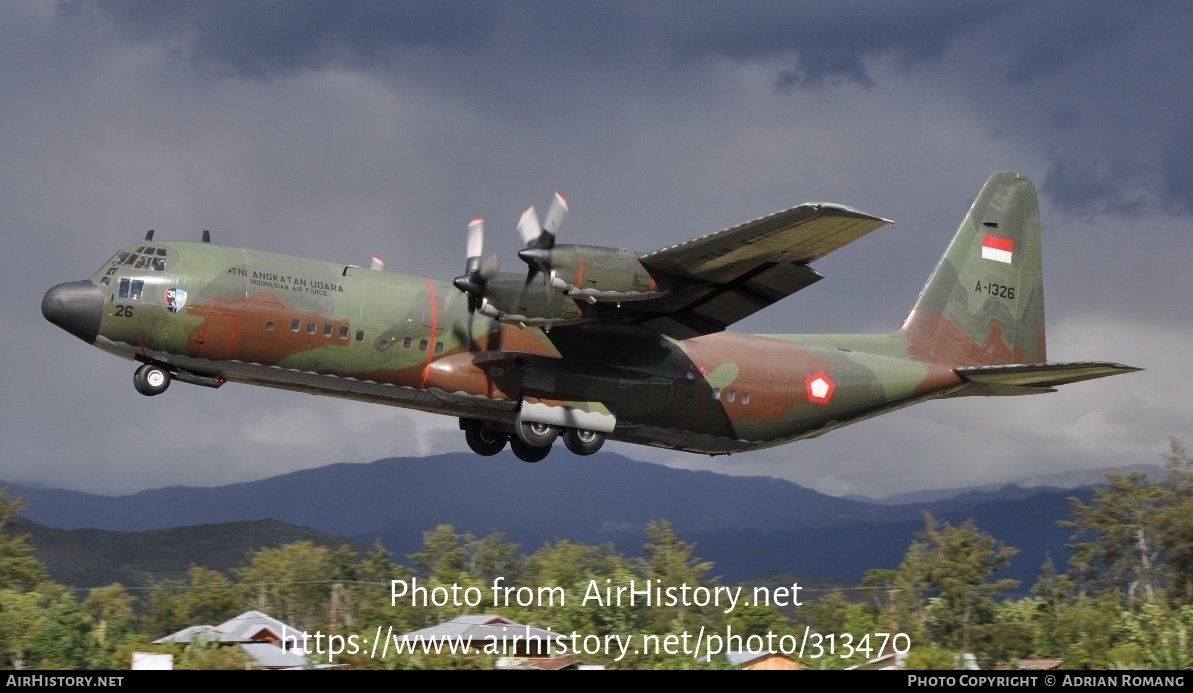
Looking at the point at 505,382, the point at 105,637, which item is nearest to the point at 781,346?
the point at 505,382

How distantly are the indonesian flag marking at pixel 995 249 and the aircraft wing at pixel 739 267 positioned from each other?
7801mm

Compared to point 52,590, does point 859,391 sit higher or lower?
higher

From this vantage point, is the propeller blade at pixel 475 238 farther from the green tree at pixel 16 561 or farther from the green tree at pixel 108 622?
the green tree at pixel 16 561

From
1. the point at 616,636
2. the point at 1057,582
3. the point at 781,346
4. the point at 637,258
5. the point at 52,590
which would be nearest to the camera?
the point at 637,258

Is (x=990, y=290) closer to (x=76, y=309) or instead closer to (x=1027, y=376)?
(x=1027, y=376)

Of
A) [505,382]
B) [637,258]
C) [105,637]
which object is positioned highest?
[637,258]

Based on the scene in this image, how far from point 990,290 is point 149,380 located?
16.2m

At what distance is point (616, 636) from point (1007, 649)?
856 cm

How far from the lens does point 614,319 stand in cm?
1950

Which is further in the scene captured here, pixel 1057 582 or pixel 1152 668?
pixel 1057 582

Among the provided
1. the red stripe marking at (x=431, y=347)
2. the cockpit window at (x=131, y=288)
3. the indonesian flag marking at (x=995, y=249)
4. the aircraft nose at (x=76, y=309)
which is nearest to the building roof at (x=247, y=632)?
the red stripe marking at (x=431, y=347)

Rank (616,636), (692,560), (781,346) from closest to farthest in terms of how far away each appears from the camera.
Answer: (781,346)
(616,636)
(692,560)

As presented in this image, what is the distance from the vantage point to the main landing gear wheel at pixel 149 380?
17688 millimetres
